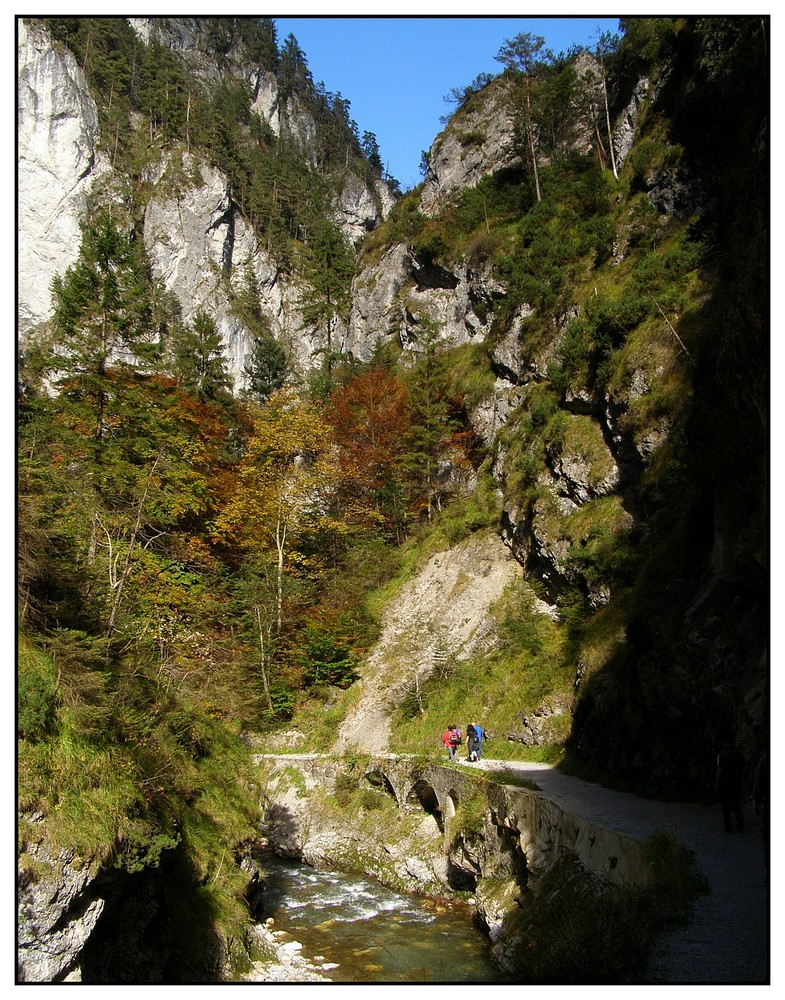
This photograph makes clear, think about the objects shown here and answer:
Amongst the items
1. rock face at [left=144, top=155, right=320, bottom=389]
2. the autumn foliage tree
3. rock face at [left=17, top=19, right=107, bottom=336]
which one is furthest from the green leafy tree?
rock face at [left=17, top=19, right=107, bottom=336]

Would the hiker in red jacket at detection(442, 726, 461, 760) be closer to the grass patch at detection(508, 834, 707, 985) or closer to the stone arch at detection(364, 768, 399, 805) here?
the stone arch at detection(364, 768, 399, 805)

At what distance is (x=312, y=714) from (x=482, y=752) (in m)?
7.13

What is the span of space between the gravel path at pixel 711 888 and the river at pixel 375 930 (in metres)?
3.07

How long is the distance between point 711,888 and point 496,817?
688 centimetres

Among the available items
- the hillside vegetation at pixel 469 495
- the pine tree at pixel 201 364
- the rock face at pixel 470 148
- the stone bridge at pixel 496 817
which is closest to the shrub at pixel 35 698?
the hillside vegetation at pixel 469 495

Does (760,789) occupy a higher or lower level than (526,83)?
lower

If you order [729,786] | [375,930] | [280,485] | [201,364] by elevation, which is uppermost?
[201,364]

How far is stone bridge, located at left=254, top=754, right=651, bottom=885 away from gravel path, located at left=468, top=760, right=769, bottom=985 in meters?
0.32

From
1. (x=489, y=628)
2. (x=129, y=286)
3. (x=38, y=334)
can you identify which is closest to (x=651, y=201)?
(x=489, y=628)

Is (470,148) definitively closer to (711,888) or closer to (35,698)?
(35,698)

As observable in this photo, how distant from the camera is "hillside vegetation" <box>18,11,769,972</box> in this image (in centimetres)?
849

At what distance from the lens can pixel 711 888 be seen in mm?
6398

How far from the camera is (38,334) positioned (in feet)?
139

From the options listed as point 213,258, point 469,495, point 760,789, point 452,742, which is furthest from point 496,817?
point 213,258
